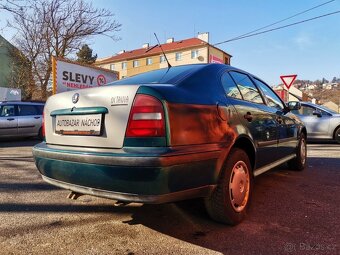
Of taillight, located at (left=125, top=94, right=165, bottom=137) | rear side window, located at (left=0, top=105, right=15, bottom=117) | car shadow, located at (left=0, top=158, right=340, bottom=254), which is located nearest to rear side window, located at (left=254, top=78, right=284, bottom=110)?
car shadow, located at (left=0, top=158, right=340, bottom=254)

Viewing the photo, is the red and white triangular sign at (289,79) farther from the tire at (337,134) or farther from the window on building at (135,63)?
the window on building at (135,63)

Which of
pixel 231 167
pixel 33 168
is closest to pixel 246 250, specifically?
pixel 231 167

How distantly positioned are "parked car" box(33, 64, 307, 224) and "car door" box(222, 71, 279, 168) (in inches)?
0.9

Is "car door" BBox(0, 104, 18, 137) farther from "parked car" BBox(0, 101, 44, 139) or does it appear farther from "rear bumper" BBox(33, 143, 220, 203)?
"rear bumper" BBox(33, 143, 220, 203)

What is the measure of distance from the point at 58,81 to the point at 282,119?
9.46m

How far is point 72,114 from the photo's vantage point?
307cm

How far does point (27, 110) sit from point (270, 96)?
10202 millimetres

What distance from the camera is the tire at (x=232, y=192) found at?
3061 millimetres

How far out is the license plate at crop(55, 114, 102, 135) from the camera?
283cm

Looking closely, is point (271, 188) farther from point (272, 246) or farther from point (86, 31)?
point (86, 31)

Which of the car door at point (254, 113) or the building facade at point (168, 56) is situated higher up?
the building facade at point (168, 56)

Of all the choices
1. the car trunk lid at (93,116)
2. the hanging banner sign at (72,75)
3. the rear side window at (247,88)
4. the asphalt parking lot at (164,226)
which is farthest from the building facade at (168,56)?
the car trunk lid at (93,116)

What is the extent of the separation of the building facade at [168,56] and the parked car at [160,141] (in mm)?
46981

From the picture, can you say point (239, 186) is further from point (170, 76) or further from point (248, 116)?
point (170, 76)
